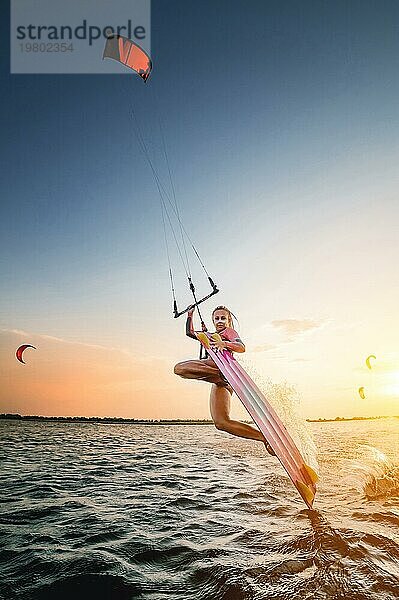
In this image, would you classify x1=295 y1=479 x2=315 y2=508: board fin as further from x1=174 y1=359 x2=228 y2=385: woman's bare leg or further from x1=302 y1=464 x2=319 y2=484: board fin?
x1=174 y1=359 x2=228 y2=385: woman's bare leg

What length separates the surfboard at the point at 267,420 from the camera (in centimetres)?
769

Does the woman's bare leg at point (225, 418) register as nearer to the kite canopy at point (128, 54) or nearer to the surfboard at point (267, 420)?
the surfboard at point (267, 420)

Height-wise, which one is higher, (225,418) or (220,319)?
(220,319)

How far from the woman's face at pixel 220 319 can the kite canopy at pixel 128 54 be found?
6797 millimetres

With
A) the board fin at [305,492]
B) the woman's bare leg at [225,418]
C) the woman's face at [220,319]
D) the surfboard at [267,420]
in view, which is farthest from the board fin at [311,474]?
the woman's face at [220,319]

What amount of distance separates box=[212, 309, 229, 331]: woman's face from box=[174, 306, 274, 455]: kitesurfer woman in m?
0.29

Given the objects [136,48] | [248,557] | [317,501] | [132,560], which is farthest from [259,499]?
[136,48]

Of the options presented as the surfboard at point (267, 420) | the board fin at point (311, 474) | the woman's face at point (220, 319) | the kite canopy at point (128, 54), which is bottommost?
the board fin at point (311, 474)

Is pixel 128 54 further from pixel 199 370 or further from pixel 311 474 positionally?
pixel 311 474

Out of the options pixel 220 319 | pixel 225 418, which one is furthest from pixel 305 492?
pixel 220 319

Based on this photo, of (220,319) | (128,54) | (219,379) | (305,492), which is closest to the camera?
(305,492)

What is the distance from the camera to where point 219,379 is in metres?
8.45

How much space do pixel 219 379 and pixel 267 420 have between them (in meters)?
1.31

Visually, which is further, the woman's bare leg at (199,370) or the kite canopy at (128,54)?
the kite canopy at (128,54)
